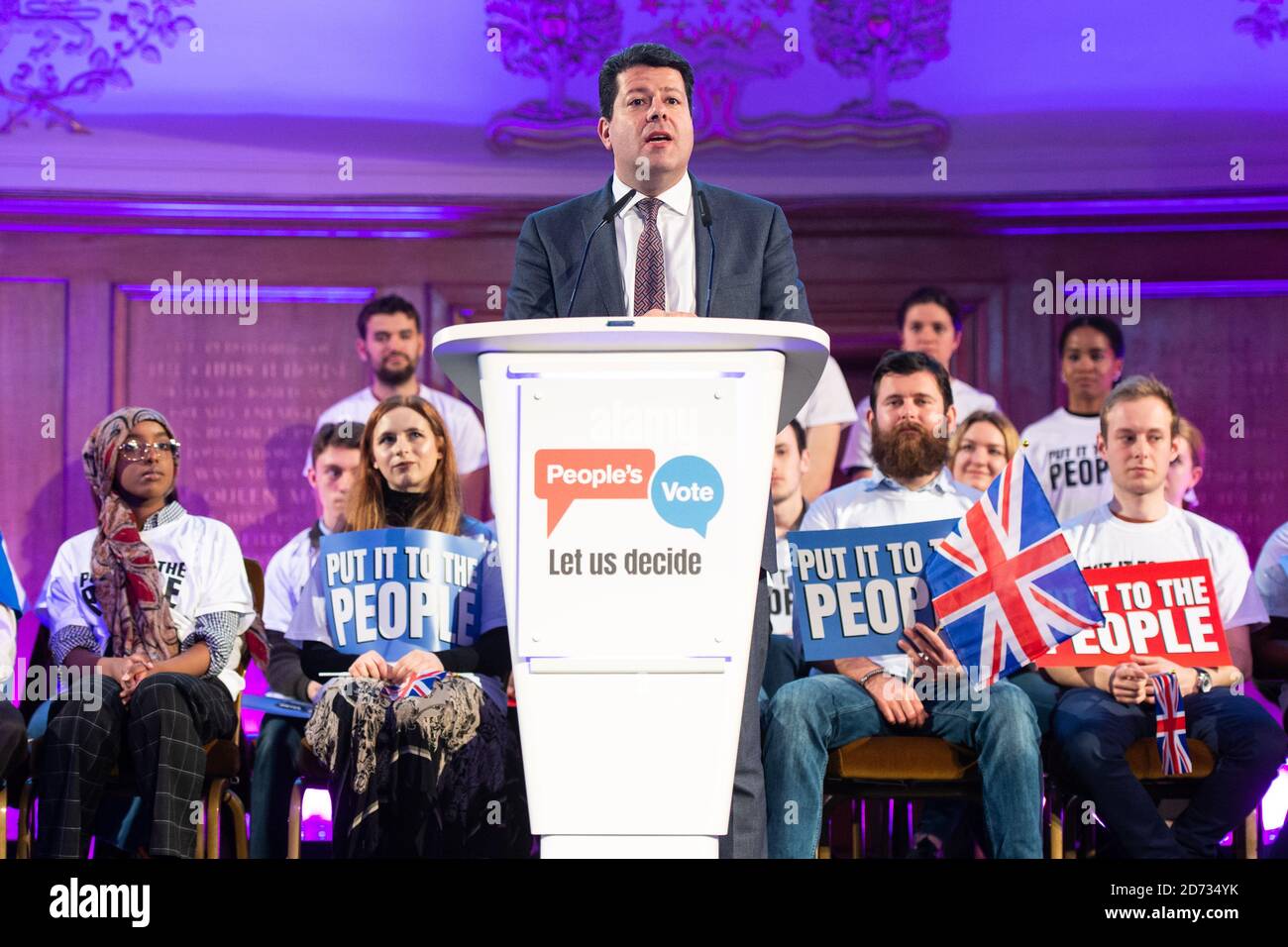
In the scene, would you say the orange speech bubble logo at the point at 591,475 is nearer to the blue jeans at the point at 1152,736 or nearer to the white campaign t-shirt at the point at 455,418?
the blue jeans at the point at 1152,736

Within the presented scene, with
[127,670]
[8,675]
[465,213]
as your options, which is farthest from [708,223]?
[465,213]

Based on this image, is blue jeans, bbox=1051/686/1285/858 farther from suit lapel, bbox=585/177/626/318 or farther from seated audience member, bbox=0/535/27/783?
seated audience member, bbox=0/535/27/783

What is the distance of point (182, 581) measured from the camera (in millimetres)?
4047

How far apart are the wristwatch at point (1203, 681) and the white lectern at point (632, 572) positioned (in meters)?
2.12

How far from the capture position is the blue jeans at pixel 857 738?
131 inches

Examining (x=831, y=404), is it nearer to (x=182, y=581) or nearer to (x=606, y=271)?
(x=182, y=581)

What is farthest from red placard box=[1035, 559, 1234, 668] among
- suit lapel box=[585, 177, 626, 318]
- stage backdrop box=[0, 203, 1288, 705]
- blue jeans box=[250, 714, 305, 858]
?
blue jeans box=[250, 714, 305, 858]

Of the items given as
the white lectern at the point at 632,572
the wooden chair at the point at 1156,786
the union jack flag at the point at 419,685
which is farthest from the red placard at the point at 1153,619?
the white lectern at the point at 632,572

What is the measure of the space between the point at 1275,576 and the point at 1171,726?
2.90ft

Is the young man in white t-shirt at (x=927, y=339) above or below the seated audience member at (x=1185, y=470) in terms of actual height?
above
